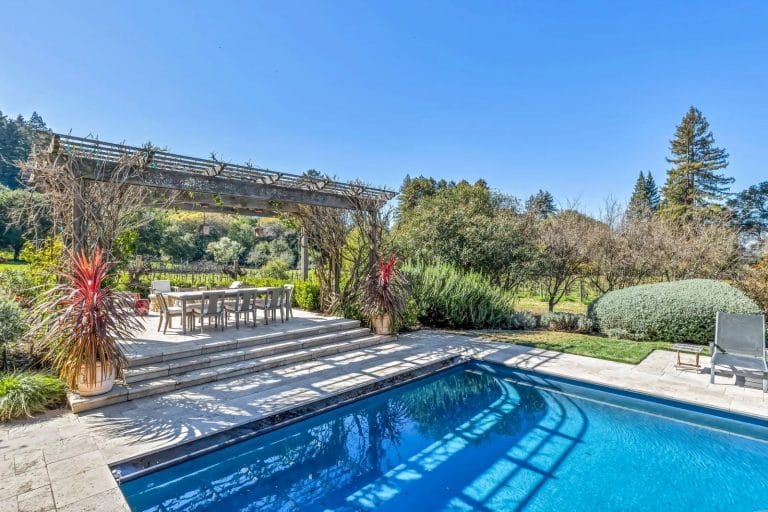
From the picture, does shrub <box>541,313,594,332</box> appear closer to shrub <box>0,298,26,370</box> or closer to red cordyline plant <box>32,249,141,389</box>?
red cordyline plant <box>32,249,141,389</box>

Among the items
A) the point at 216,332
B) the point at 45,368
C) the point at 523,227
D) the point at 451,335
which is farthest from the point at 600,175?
the point at 45,368

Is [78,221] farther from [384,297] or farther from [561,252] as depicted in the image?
[561,252]

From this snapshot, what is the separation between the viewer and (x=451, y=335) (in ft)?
32.5

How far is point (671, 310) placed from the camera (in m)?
9.20

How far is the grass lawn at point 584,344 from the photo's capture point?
7811 millimetres

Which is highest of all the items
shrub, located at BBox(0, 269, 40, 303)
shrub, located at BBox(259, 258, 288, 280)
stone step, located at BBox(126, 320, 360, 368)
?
shrub, located at BBox(259, 258, 288, 280)

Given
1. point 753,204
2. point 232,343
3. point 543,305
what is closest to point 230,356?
point 232,343

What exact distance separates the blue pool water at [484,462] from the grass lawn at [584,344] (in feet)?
6.76

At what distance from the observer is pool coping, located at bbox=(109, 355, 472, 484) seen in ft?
11.5

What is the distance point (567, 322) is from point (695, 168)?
25.9 metres

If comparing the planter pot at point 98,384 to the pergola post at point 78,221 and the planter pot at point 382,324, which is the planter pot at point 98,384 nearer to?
the pergola post at point 78,221

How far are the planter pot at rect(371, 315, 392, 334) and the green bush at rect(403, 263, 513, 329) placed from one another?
1.66m

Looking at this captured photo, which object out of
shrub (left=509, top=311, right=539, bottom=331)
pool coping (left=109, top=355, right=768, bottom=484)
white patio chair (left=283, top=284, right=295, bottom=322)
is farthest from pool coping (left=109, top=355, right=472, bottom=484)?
shrub (left=509, top=311, right=539, bottom=331)

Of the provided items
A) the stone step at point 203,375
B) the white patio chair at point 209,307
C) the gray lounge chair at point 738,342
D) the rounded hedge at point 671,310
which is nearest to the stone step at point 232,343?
the stone step at point 203,375
